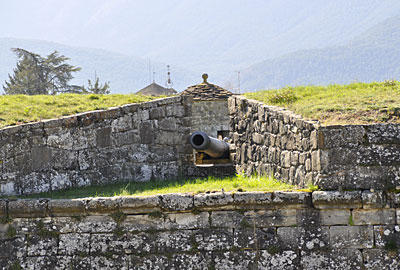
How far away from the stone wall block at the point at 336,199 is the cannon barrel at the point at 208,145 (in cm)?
349

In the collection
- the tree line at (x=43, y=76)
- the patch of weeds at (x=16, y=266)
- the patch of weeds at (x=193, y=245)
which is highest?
the tree line at (x=43, y=76)

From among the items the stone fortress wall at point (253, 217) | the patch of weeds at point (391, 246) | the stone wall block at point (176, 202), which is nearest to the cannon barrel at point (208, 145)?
the stone fortress wall at point (253, 217)

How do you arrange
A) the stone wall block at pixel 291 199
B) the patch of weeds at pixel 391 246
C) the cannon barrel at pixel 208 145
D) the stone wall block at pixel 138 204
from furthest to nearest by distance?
the cannon barrel at pixel 208 145, the stone wall block at pixel 138 204, the stone wall block at pixel 291 199, the patch of weeds at pixel 391 246

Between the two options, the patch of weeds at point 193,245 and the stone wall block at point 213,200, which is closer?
the stone wall block at point 213,200

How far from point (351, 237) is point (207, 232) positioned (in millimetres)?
1950

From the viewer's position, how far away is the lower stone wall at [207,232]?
8.30 metres

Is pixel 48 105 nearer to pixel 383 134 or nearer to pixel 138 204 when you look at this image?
pixel 138 204

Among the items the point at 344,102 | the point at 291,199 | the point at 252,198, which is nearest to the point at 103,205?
the point at 252,198

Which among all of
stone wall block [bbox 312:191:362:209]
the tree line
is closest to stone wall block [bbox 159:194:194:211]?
stone wall block [bbox 312:191:362:209]

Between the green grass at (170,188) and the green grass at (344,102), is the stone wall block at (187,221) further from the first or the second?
the green grass at (344,102)

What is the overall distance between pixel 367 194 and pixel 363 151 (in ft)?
1.85

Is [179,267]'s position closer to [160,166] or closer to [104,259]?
[104,259]

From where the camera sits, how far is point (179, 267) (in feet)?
28.8

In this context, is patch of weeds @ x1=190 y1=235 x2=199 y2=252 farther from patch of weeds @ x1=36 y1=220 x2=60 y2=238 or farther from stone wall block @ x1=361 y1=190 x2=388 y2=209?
stone wall block @ x1=361 y1=190 x2=388 y2=209
